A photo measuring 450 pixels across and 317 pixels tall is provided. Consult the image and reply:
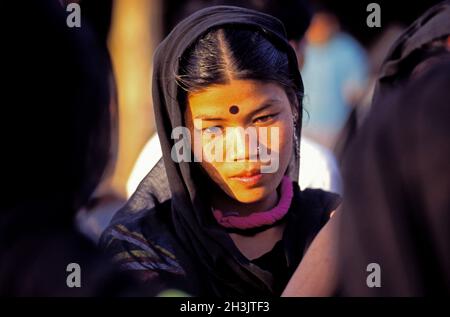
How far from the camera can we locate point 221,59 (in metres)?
2.00

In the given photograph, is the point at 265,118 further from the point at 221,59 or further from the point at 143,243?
the point at 143,243

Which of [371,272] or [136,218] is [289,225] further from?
[371,272]

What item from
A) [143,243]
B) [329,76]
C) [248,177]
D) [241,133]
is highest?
[329,76]

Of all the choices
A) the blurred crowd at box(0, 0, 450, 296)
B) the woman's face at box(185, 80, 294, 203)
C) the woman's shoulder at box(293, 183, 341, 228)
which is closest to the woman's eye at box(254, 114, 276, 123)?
the woman's face at box(185, 80, 294, 203)

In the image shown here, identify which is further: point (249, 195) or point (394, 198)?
point (249, 195)

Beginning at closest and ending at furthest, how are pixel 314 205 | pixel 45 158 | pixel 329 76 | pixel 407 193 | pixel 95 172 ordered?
1. pixel 407 193
2. pixel 45 158
3. pixel 95 172
4. pixel 314 205
5. pixel 329 76

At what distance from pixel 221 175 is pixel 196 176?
7cm

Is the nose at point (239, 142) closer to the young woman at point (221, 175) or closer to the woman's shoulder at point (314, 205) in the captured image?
the young woman at point (221, 175)

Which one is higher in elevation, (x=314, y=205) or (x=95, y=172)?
(x=95, y=172)

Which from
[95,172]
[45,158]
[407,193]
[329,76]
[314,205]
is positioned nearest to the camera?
[407,193]

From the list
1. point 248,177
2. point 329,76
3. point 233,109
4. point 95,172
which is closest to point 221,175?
point 248,177
